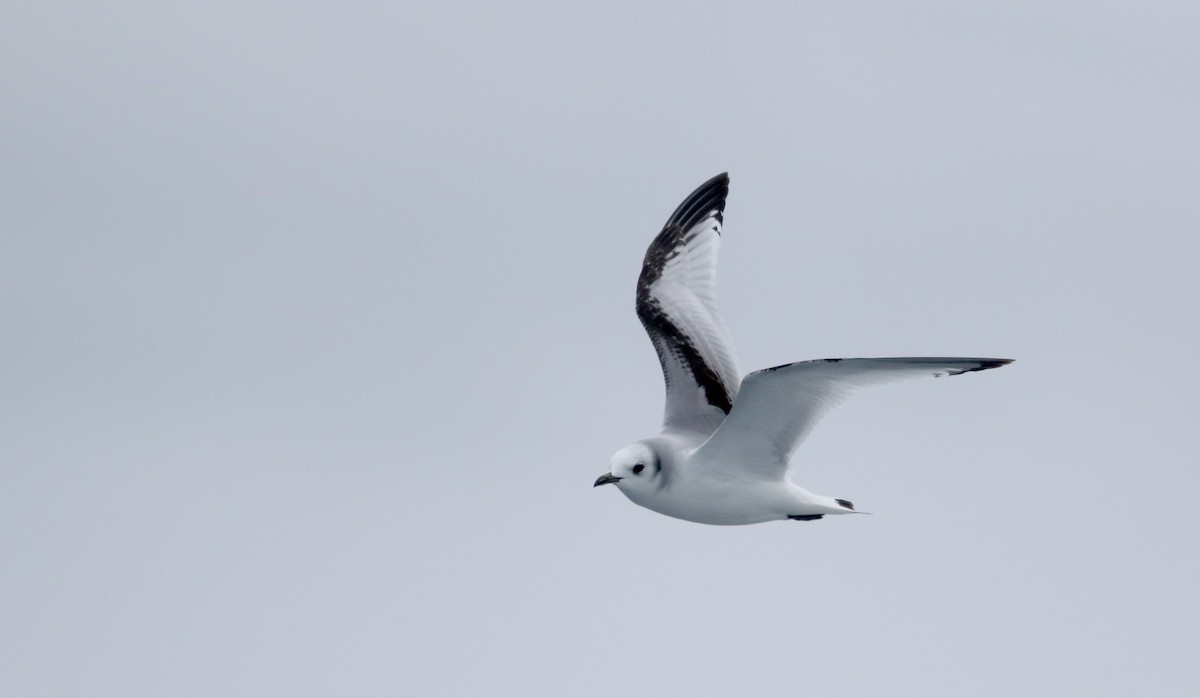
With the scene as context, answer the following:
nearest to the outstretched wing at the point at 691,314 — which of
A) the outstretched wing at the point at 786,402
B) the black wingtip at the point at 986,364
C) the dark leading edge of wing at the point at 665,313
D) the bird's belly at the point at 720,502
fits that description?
the dark leading edge of wing at the point at 665,313

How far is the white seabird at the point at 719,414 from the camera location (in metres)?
16.1

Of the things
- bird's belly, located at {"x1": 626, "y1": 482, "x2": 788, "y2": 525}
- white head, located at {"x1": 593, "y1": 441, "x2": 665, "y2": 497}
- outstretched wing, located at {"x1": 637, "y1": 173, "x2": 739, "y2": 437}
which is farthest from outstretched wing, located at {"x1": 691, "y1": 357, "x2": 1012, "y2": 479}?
outstretched wing, located at {"x1": 637, "y1": 173, "x2": 739, "y2": 437}

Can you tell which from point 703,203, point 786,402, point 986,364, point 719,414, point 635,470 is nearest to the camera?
point 986,364

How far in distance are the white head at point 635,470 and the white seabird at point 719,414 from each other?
0.03 ft

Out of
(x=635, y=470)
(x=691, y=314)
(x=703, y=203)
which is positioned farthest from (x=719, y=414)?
(x=703, y=203)

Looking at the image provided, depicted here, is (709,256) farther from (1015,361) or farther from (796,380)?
(1015,361)

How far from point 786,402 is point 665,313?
4639mm

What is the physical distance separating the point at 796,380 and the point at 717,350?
437 centimetres

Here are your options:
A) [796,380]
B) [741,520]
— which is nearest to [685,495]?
[741,520]

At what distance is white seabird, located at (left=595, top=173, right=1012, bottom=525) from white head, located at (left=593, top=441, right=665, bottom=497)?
10 mm

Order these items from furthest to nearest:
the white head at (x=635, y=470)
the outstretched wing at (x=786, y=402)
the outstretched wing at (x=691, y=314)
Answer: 1. the outstretched wing at (x=691, y=314)
2. the white head at (x=635, y=470)
3. the outstretched wing at (x=786, y=402)

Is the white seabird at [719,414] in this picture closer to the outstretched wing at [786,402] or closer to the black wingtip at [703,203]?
the outstretched wing at [786,402]

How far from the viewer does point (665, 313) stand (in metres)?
21.4

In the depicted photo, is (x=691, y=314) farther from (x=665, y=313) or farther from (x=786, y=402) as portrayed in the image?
(x=786, y=402)
